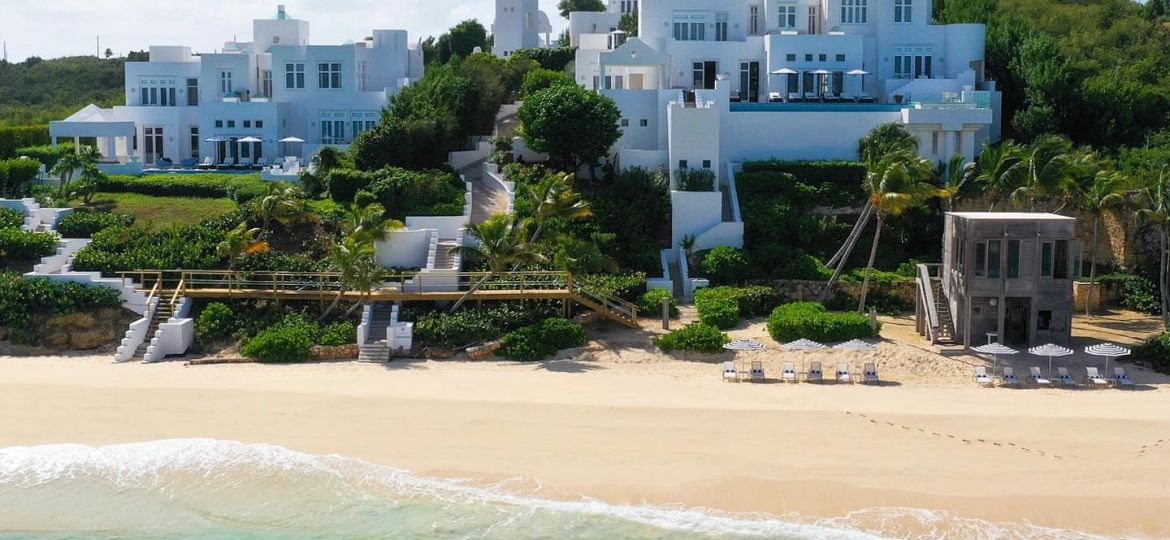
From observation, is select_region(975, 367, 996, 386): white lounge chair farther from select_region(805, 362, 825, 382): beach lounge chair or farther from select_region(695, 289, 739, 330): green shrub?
select_region(695, 289, 739, 330): green shrub

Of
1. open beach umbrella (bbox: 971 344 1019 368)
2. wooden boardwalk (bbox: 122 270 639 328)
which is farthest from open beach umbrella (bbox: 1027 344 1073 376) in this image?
wooden boardwalk (bbox: 122 270 639 328)

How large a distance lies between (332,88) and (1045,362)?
3025 centimetres

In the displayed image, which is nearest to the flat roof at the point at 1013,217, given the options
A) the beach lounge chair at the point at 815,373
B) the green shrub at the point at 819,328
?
the green shrub at the point at 819,328

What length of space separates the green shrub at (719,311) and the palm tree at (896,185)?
3.67m

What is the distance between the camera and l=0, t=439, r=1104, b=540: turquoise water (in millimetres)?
21531

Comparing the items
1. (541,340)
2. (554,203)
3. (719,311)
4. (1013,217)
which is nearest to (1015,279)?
(1013,217)

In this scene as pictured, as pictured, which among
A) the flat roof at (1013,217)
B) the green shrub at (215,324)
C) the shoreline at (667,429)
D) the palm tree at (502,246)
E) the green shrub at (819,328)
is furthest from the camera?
the palm tree at (502,246)

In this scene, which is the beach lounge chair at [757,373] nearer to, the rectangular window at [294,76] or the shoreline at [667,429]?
the shoreline at [667,429]

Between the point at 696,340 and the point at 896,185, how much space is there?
708cm

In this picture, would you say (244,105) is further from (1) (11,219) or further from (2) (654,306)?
(2) (654,306)

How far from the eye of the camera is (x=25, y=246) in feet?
118

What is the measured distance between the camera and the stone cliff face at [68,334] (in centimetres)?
3312

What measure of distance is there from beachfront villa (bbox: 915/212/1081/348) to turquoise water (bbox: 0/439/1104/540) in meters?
11.6

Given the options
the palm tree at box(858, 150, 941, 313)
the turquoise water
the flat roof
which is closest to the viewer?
the turquoise water
